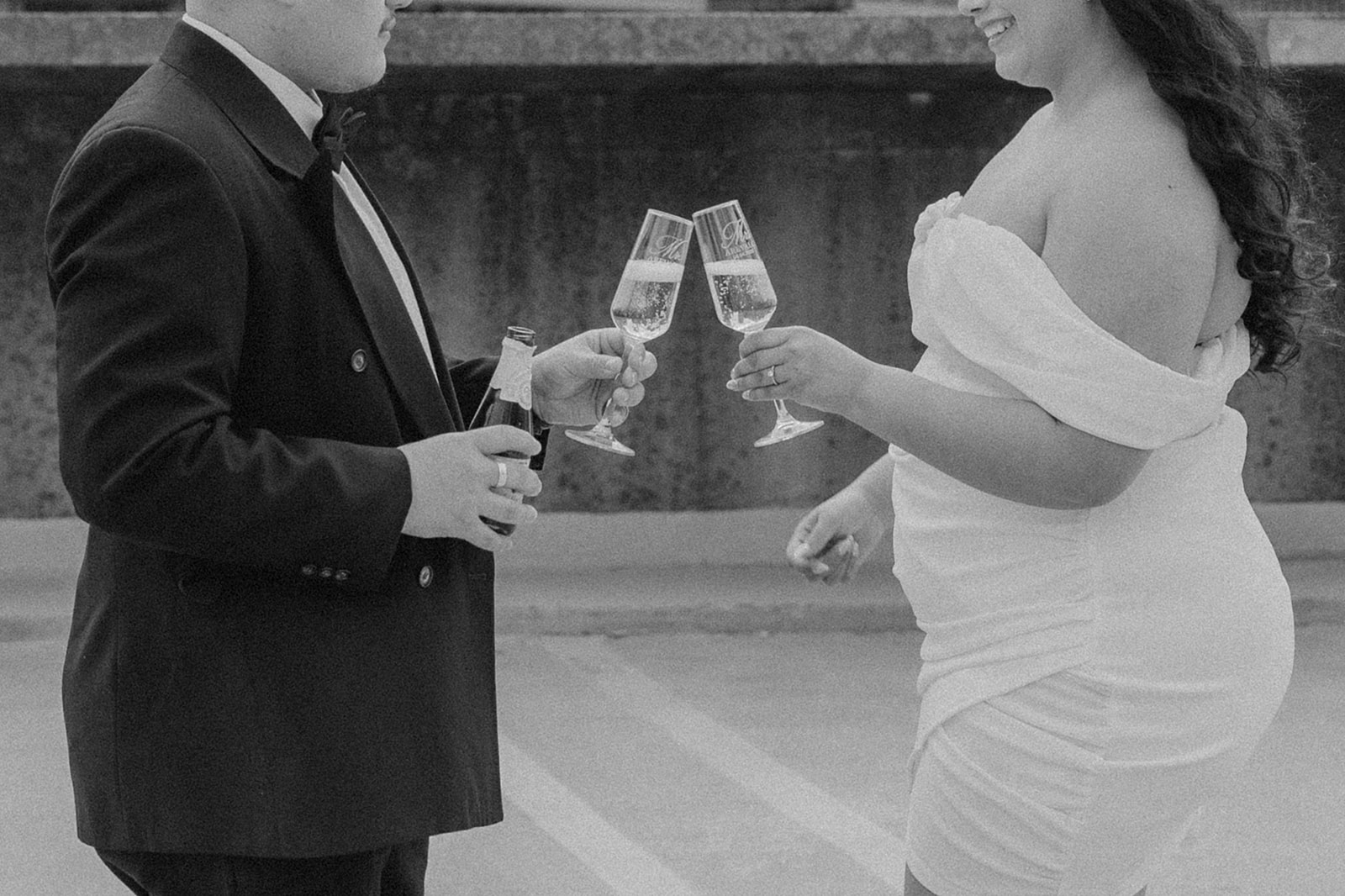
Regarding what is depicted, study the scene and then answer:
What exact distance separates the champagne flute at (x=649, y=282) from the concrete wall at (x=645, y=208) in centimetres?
516

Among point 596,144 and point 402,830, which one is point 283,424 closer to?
point 402,830

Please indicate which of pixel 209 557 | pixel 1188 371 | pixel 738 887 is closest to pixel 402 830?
pixel 209 557

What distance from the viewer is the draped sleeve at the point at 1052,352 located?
7.36ft

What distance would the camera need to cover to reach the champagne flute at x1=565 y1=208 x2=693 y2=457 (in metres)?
2.90

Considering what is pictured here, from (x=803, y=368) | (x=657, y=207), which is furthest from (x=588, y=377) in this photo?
(x=657, y=207)

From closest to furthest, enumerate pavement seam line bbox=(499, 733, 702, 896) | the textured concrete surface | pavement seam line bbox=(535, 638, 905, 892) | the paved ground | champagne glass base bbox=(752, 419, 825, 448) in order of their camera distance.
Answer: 1. champagne glass base bbox=(752, 419, 825, 448)
2. pavement seam line bbox=(499, 733, 702, 896)
3. the paved ground
4. pavement seam line bbox=(535, 638, 905, 892)
5. the textured concrete surface

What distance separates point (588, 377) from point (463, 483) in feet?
2.02

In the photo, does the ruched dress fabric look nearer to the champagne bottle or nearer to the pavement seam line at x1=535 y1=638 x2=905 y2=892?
the champagne bottle

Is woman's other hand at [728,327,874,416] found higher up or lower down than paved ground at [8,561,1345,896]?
higher up

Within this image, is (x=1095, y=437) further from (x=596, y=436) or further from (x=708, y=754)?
(x=708, y=754)

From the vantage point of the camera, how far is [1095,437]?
2.27 m

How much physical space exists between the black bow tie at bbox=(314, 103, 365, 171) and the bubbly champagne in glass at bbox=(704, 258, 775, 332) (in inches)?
27.2

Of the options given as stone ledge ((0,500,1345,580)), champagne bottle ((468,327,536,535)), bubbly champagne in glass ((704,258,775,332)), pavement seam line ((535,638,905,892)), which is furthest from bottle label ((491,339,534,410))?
stone ledge ((0,500,1345,580))

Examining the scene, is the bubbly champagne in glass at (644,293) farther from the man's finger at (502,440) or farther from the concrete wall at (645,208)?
the concrete wall at (645,208)
